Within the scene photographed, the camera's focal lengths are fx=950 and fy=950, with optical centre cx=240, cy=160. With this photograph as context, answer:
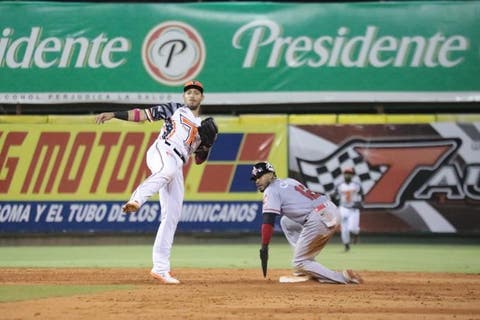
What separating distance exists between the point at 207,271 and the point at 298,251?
2.44 metres

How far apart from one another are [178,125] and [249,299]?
8.50 feet

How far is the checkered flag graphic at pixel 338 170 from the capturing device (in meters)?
21.2

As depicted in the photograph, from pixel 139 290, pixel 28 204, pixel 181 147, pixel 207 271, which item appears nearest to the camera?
pixel 139 290

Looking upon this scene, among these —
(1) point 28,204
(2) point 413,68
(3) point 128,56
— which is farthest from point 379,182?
(1) point 28,204

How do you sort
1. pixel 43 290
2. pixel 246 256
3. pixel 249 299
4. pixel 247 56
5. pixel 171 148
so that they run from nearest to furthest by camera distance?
pixel 249 299 < pixel 43 290 < pixel 171 148 < pixel 246 256 < pixel 247 56

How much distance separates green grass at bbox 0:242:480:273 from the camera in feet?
49.3

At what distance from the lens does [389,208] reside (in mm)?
21031

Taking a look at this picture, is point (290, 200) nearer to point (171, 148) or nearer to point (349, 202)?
point (171, 148)

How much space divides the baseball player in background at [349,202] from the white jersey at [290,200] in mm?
7495

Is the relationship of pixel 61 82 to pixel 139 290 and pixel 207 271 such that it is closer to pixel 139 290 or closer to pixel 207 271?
pixel 207 271

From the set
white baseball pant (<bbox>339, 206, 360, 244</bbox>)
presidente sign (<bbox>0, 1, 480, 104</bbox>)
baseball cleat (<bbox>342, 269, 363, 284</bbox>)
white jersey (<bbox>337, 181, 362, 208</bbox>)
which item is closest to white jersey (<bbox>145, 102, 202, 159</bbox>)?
baseball cleat (<bbox>342, 269, 363, 284</bbox>)

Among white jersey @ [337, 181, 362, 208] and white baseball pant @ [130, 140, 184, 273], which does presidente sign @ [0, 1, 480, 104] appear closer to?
white jersey @ [337, 181, 362, 208]

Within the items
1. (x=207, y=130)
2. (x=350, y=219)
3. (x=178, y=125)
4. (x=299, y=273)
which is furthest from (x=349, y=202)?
(x=178, y=125)

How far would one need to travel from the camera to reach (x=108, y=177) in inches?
826
